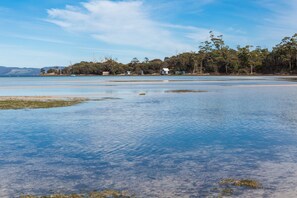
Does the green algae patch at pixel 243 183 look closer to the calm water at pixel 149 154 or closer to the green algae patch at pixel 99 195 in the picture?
the calm water at pixel 149 154

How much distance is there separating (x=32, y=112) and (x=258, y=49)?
158960 millimetres

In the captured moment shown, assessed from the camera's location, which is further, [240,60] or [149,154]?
[240,60]

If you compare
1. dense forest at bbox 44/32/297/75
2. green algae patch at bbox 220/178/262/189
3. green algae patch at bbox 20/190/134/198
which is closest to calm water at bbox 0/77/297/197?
green algae patch at bbox 220/178/262/189

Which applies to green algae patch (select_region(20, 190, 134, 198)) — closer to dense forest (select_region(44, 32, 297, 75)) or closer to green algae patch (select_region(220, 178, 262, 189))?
green algae patch (select_region(220, 178, 262, 189))

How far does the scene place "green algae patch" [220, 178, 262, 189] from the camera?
28.1ft

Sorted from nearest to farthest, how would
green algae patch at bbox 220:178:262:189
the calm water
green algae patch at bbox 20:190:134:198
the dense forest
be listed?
green algae patch at bbox 20:190:134:198
green algae patch at bbox 220:178:262:189
the calm water
the dense forest

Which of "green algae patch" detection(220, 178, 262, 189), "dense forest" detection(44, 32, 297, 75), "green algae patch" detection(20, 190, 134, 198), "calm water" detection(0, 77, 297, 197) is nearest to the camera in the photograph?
"green algae patch" detection(20, 190, 134, 198)

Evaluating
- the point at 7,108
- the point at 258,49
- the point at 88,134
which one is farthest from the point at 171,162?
the point at 258,49

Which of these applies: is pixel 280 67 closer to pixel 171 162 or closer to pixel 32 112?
pixel 32 112

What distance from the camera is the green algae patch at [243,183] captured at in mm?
8564

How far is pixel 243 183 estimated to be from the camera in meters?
8.73

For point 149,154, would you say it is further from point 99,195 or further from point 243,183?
point 99,195

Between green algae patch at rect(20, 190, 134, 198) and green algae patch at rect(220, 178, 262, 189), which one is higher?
green algae patch at rect(20, 190, 134, 198)

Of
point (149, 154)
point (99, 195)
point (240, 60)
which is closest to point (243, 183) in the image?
point (99, 195)
